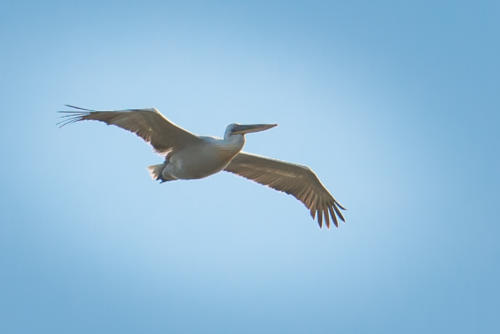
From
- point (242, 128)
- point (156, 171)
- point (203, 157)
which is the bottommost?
point (156, 171)

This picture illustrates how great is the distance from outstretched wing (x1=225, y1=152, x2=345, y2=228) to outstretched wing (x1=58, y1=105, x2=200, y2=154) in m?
1.27

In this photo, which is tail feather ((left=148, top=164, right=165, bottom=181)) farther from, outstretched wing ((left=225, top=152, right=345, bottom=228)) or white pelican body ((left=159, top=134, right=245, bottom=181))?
outstretched wing ((left=225, top=152, right=345, bottom=228))

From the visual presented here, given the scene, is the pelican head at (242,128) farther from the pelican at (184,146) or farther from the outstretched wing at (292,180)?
the outstretched wing at (292,180)

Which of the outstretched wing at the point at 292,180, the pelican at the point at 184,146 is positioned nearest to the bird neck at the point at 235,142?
the pelican at the point at 184,146

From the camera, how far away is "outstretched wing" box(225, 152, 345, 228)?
12484 millimetres

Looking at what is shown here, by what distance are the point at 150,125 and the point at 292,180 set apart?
9.38ft

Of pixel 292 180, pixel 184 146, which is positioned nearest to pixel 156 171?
pixel 184 146

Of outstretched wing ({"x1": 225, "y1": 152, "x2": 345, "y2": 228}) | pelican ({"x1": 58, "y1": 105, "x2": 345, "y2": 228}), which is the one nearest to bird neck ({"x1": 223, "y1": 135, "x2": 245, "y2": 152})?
pelican ({"x1": 58, "y1": 105, "x2": 345, "y2": 228})

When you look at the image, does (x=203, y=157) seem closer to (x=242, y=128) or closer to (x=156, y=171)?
(x=242, y=128)

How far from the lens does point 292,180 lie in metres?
12.9

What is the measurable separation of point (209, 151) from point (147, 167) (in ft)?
4.20

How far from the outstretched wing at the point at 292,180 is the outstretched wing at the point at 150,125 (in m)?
1.27

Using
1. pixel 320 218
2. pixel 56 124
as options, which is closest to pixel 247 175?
pixel 320 218

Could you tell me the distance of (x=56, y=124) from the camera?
1041cm
